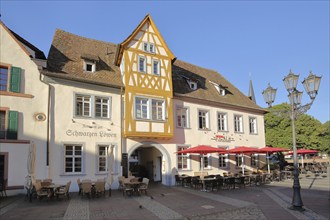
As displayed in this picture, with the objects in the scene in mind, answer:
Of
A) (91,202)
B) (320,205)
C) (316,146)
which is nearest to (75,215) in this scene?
(91,202)

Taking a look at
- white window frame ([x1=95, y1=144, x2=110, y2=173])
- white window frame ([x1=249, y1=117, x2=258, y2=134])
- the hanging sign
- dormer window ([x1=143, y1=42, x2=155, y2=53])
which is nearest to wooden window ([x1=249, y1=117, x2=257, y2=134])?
white window frame ([x1=249, y1=117, x2=258, y2=134])

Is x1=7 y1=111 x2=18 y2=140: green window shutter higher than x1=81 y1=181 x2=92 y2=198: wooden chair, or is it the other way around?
x1=7 y1=111 x2=18 y2=140: green window shutter

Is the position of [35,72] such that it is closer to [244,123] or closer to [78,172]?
[78,172]

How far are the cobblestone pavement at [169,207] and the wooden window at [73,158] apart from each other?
7.71ft

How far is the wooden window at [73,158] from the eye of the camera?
55.2 ft

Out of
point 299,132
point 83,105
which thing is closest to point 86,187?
point 83,105

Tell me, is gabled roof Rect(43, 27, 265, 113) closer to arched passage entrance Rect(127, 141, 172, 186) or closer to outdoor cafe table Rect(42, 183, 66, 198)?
arched passage entrance Rect(127, 141, 172, 186)

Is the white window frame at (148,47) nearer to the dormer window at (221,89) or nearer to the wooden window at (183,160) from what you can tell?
the wooden window at (183,160)

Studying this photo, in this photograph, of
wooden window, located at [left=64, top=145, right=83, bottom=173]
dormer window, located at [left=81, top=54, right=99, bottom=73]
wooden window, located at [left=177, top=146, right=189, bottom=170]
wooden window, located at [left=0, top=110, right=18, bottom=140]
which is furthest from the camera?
wooden window, located at [left=177, top=146, right=189, bottom=170]

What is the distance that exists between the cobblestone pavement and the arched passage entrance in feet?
17.4

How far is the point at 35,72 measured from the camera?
16547mm

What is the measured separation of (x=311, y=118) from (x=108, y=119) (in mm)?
43711

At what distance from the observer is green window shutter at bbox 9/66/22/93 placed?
15757mm

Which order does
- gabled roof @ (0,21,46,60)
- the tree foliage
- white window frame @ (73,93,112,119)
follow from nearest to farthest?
gabled roof @ (0,21,46,60), white window frame @ (73,93,112,119), the tree foliage
